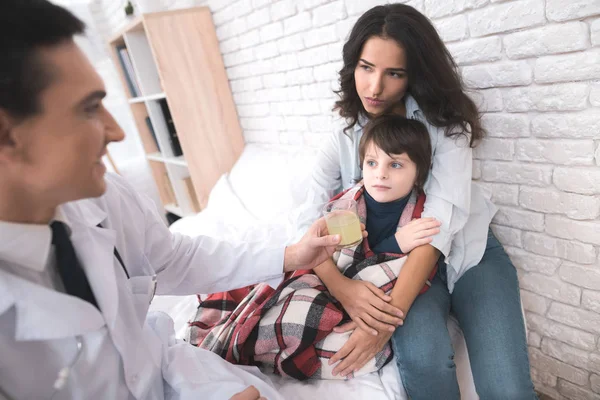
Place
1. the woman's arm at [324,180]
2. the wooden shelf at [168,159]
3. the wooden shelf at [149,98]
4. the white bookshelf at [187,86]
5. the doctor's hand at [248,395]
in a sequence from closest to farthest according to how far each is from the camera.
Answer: the doctor's hand at [248,395] < the woman's arm at [324,180] < the white bookshelf at [187,86] < the wooden shelf at [149,98] < the wooden shelf at [168,159]

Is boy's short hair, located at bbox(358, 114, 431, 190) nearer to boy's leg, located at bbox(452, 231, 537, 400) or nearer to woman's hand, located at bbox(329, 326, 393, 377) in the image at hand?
boy's leg, located at bbox(452, 231, 537, 400)

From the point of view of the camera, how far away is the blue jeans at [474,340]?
89 centimetres

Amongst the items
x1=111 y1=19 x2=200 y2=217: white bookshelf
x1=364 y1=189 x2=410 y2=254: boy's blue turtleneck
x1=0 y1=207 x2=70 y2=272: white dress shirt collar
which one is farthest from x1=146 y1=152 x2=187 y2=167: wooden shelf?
x1=0 y1=207 x2=70 y2=272: white dress shirt collar

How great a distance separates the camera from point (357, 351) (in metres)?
0.93

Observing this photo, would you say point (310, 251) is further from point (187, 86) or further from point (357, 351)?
point (187, 86)

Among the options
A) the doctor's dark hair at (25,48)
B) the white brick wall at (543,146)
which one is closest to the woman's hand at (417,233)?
the white brick wall at (543,146)

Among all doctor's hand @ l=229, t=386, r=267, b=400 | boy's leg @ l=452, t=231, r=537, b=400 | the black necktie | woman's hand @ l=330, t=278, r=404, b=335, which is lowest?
boy's leg @ l=452, t=231, r=537, b=400

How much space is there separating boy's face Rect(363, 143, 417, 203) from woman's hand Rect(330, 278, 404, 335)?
0.30 m

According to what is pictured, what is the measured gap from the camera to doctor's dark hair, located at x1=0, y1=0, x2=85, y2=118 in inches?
19.0

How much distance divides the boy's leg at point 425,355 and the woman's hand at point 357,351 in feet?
0.20

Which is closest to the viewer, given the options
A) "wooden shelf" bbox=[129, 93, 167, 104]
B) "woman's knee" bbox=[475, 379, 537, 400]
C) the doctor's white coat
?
the doctor's white coat

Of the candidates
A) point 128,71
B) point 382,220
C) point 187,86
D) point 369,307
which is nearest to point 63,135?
point 369,307

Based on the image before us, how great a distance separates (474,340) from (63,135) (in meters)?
1.08

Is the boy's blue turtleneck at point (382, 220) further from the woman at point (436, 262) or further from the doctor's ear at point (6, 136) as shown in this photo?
the doctor's ear at point (6, 136)
